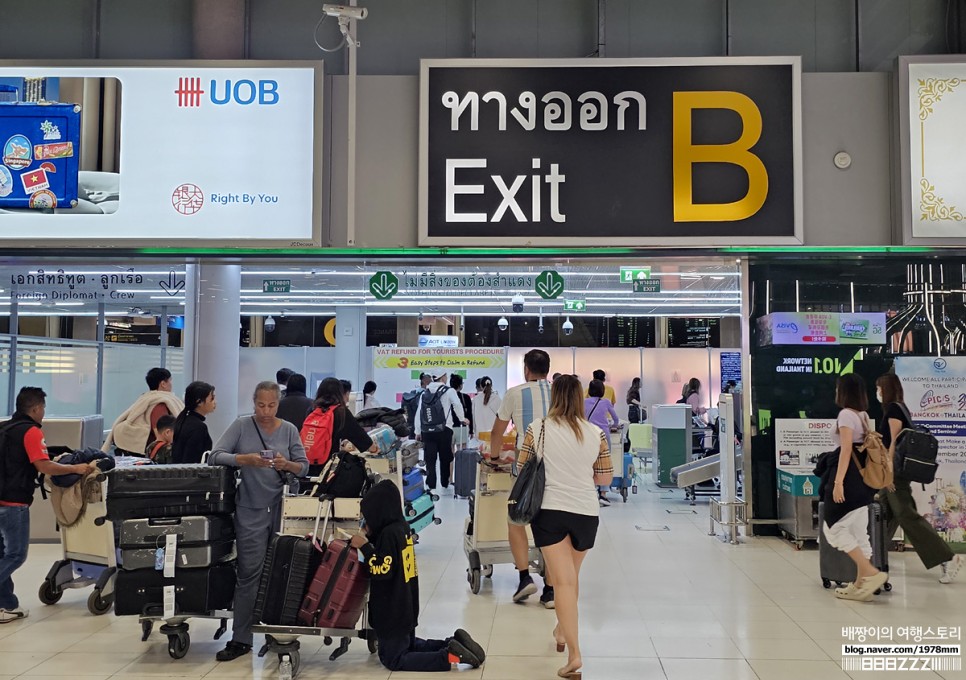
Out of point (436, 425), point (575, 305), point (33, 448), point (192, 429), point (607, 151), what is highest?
point (607, 151)

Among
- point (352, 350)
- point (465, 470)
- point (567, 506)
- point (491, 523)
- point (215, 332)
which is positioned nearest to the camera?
point (567, 506)

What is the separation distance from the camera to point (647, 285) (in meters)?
9.73

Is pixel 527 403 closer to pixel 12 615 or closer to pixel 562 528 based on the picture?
pixel 562 528

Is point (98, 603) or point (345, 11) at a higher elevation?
point (345, 11)

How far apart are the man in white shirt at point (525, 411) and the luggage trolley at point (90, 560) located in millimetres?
2552

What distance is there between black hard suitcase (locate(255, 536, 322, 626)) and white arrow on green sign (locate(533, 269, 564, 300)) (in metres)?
4.52

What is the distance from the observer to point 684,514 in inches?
368

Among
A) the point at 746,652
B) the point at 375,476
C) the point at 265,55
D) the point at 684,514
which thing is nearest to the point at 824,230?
the point at 684,514

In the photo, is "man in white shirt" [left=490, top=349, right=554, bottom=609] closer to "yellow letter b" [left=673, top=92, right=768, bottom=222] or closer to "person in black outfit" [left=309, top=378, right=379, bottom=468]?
"person in black outfit" [left=309, top=378, right=379, bottom=468]

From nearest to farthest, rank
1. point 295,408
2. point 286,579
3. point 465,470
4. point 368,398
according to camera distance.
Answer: point 286,579
point 295,408
point 465,470
point 368,398

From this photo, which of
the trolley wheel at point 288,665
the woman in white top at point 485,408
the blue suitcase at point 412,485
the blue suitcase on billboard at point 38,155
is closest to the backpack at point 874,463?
the blue suitcase at point 412,485

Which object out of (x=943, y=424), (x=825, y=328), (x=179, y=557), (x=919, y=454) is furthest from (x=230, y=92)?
(x=943, y=424)

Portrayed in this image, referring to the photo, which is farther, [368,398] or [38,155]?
[368,398]

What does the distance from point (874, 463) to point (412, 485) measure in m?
3.64
